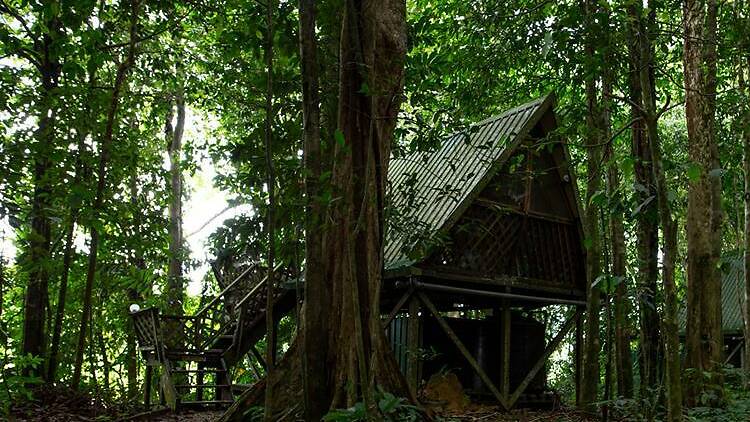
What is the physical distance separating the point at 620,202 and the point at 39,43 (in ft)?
21.1

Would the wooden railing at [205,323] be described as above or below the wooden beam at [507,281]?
below

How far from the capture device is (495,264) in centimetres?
1055

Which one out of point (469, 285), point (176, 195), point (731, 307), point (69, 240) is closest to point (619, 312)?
point (469, 285)

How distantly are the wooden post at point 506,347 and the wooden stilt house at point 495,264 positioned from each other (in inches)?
0.6

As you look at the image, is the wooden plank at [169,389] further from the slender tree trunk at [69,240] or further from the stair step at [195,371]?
the slender tree trunk at [69,240]

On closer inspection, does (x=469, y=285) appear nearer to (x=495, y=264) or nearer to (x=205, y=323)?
(x=495, y=264)

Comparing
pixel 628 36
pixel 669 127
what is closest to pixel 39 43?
pixel 628 36

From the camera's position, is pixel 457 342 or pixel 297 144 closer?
pixel 297 144

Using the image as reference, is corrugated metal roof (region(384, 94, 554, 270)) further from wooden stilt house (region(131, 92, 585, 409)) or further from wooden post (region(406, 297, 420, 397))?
wooden post (region(406, 297, 420, 397))

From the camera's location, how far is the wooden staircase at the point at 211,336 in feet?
30.4

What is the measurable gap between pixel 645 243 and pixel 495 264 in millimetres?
4925

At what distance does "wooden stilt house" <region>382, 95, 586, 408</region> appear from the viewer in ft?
32.0

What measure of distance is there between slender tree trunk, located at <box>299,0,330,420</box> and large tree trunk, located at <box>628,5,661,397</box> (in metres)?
2.16

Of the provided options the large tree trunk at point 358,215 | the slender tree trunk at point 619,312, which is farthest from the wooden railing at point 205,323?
the large tree trunk at point 358,215
